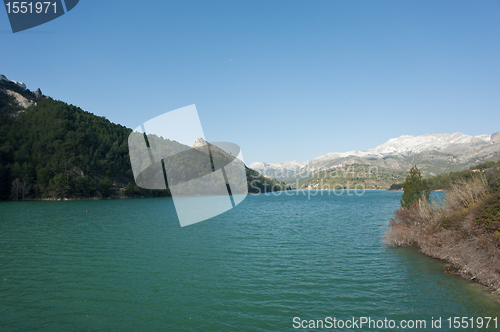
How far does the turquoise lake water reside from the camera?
11828mm

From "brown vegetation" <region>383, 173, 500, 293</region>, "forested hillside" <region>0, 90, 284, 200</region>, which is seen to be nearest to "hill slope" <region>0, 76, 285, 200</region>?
"forested hillside" <region>0, 90, 284, 200</region>

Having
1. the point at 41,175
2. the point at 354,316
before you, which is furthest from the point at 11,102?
the point at 354,316

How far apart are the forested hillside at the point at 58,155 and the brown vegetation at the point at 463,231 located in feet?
346

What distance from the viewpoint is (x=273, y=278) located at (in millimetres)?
16656

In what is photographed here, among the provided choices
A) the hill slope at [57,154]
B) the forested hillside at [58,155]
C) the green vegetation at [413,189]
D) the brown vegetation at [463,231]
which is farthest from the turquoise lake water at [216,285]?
the forested hillside at [58,155]

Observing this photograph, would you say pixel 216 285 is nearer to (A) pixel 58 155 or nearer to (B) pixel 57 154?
(A) pixel 58 155

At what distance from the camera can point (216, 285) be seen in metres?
15.7

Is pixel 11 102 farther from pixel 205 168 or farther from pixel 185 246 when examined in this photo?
pixel 185 246

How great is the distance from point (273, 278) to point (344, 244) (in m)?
11.6

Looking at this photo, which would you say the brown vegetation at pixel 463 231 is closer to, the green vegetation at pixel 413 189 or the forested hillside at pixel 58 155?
the green vegetation at pixel 413 189

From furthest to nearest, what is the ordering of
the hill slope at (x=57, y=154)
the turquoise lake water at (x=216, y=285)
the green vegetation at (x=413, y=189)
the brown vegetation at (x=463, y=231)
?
1. the hill slope at (x=57, y=154)
2. the green vegetation at (x=413, y=189)
3. the brown vegetation at (x=463, y=231)
4. the turquoise lake water at (x=216, y=285)

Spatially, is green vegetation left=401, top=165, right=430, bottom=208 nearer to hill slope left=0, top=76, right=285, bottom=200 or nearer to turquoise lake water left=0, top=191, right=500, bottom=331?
turquoise lake water left=0, top=191, right=500, bottom=331

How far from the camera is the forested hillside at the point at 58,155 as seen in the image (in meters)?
92.4

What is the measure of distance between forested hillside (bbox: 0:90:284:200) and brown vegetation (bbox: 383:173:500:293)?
106m
